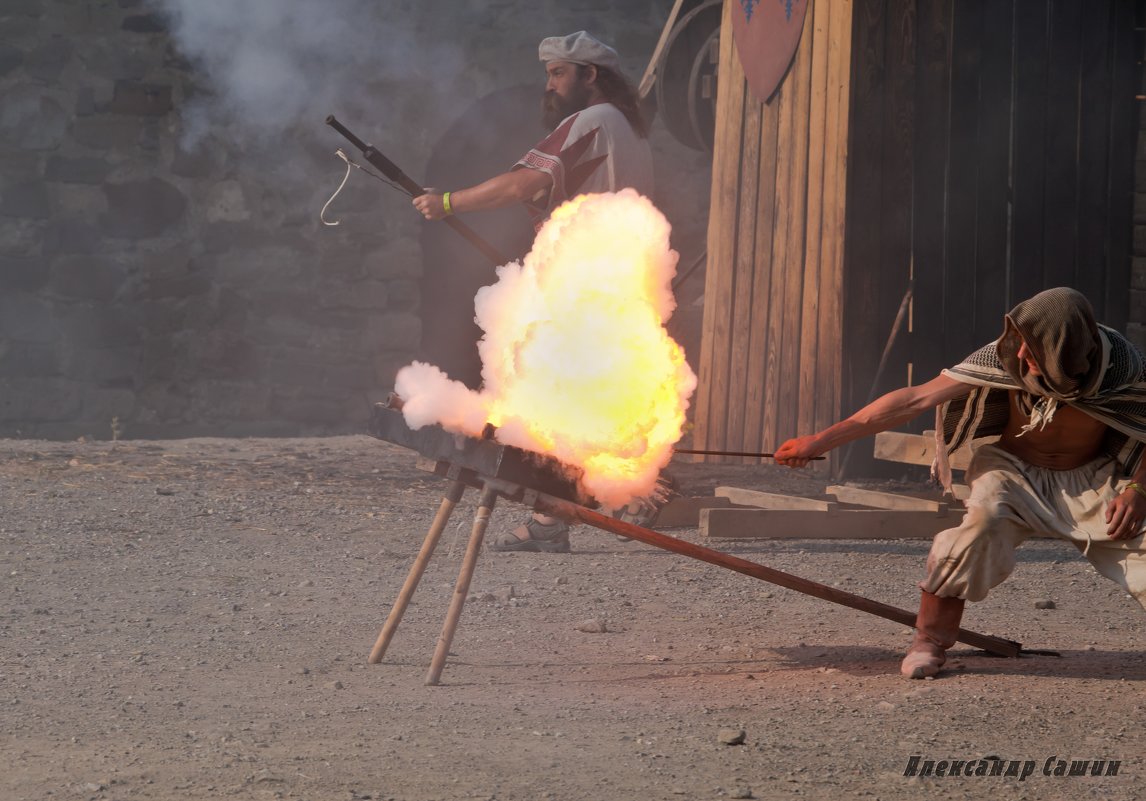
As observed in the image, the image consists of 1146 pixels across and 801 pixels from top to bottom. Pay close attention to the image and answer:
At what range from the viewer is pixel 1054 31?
7680 millimetres

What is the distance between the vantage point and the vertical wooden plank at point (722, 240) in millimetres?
8367

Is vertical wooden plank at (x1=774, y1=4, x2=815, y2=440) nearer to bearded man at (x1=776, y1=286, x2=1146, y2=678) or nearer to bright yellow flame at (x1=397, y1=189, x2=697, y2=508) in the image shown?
bearded man at (x1=776, y1=286, x2=1146, y2=678)

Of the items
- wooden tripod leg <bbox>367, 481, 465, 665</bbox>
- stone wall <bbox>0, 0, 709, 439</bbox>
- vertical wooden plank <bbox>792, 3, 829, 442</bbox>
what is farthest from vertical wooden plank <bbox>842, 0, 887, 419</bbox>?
wooden tripod leg <bbox>367, 481, 465, 665</bbox>

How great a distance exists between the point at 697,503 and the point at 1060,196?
110 inches

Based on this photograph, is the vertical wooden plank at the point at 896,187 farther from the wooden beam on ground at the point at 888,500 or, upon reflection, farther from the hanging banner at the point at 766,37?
the wooden beam on ground at the point at 888,500

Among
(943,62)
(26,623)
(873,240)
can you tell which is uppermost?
(943,62)

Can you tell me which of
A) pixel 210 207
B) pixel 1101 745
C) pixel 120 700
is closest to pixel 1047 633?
pixel 1101 745

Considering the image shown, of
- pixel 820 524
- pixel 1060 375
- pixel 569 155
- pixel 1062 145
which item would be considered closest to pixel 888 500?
pixel 820 524

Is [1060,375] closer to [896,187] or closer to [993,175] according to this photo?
[896,187]

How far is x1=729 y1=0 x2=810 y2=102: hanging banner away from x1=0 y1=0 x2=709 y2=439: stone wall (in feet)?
6.19

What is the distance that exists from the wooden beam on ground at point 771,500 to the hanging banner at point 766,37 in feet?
8.08

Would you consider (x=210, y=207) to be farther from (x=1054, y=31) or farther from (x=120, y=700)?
(x=120, y=700)

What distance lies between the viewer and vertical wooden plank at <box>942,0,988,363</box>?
7672 mm

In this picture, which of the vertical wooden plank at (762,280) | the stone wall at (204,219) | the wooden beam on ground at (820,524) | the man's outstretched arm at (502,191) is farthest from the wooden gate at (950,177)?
the stone wall at (204,219)
